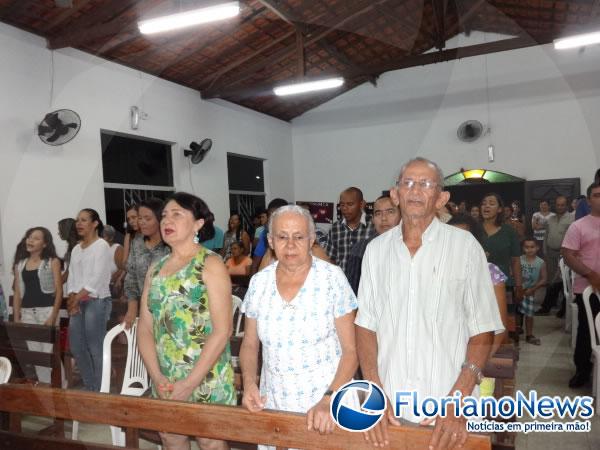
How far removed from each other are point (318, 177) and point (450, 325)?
8.71 meters

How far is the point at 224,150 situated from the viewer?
7.96 m

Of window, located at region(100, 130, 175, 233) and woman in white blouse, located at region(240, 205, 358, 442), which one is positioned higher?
window, located at region(100, 130, 175, 233)

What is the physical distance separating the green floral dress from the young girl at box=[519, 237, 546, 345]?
3.67 m

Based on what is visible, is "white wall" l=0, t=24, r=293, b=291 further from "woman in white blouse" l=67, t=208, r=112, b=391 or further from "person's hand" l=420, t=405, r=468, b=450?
"person's hand" l=420, t=405, r=468, b=450

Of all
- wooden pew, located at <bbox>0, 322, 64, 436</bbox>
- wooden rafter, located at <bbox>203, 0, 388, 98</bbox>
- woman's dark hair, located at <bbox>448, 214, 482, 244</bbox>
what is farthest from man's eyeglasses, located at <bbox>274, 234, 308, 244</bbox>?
wooden rafter, located at <bbox>203, 0, 388, 98</bbox>

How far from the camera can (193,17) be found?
14.2ft

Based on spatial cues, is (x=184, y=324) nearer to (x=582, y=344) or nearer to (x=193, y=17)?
(x=582, y=344)

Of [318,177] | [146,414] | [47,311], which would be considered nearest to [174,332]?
[146,414]

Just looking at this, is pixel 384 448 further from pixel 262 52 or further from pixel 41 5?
pixel 262 52

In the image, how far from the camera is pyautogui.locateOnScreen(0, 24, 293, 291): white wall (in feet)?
15.4

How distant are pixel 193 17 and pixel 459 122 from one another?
5.99m

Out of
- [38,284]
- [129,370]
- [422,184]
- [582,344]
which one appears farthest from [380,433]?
[38,284]

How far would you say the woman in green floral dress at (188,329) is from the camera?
1688 millimetres

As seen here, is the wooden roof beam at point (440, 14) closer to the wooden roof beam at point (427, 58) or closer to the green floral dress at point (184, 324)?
the wooden roof beam at point (427, 58)
